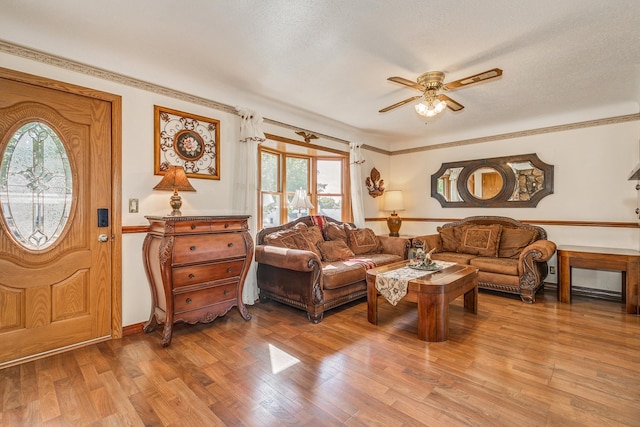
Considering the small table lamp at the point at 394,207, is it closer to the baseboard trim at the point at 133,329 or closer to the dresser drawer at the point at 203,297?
the dresser drawer at the point at 203,297

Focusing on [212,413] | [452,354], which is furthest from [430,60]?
[212,413]

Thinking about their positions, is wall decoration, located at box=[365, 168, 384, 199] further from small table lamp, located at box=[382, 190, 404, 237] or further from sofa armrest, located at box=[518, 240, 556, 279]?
sofa armrest, located at box=[518, 240, 556, 279]

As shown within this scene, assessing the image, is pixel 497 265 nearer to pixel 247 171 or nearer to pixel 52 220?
pixel 247 171

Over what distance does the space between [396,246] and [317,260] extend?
1836 mm

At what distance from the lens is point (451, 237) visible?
15.9 feet

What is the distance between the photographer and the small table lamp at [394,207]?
544cm

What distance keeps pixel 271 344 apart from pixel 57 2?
2865 mm

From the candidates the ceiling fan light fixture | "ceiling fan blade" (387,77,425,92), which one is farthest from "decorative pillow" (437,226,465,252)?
"ceiling fan blade" (387,77,425,92)

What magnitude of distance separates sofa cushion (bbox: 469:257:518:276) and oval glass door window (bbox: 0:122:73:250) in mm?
4566

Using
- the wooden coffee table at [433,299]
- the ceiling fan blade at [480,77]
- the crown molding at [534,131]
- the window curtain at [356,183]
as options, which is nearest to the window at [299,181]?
the window curtain at [356,183]

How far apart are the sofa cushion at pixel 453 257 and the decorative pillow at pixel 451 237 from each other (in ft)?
0.45

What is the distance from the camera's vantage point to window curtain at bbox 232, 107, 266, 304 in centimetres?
349

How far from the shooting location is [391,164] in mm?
6066

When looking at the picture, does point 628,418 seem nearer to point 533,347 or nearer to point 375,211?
point 533,347
